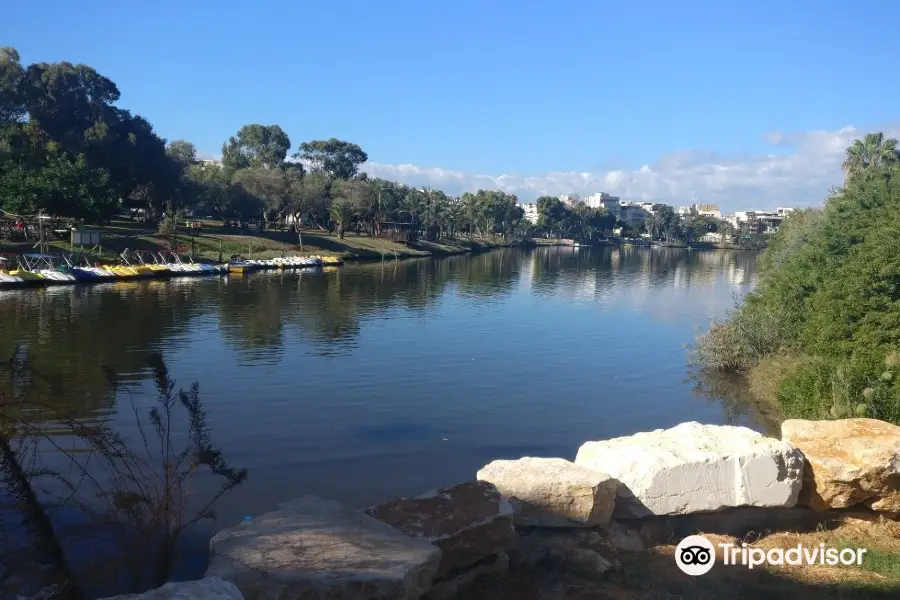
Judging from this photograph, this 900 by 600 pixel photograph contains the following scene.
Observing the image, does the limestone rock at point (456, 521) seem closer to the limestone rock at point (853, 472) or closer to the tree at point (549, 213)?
the limestone rock at point (853, 472)

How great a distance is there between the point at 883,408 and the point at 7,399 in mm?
14945

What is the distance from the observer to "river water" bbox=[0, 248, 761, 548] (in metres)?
15.2

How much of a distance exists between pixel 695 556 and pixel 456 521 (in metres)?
2.99

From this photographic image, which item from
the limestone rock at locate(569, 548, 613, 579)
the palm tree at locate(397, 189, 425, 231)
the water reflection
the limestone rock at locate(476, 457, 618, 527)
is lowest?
the water reflection

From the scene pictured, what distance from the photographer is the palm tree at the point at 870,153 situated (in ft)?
179

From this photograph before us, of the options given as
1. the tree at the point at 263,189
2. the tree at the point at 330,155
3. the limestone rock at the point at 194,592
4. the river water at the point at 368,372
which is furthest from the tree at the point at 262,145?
the limestone rock at the point at 194,592

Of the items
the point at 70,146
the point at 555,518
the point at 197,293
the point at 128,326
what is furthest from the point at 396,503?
the point at 70,146

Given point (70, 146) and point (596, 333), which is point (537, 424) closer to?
point (596, 333)

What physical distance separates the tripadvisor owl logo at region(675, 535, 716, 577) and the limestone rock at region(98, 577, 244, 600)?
211 inches

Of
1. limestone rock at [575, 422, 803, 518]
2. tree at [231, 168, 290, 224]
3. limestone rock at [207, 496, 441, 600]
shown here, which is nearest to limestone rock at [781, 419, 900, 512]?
limestone rock at [575, 422, 803, 518]

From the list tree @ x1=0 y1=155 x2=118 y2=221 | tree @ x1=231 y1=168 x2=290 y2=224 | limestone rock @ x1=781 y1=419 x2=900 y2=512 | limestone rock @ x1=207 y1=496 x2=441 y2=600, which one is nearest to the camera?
limestone rock @ x1=207 y1=496 x2=441 y2=600

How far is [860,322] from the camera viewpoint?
18.0 m

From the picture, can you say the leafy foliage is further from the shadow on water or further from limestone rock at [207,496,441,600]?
the shadow on water

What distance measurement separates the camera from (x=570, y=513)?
8.78 metres
